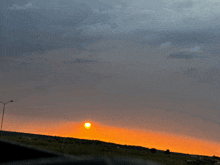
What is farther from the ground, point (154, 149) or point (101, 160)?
point (154, 149)

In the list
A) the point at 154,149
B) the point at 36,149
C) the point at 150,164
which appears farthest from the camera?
the point at 154,149

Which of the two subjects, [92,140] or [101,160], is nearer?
[101,160]

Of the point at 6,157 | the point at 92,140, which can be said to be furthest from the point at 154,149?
the point at 6,157

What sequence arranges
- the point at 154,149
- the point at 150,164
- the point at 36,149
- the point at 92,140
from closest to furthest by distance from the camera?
the point at 150,164 → the point at 36,149 → the point at 154,149 → the point at 92,140

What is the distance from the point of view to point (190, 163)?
2670cm

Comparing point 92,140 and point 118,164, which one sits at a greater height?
point 92,140

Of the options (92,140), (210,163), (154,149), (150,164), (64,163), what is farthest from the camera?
(92,140)

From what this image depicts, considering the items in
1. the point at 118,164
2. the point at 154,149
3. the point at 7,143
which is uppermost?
the point at 154,149

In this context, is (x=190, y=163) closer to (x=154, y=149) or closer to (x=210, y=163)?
(x=210, y=163)

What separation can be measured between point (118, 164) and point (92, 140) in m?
53.5

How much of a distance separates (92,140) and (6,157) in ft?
173

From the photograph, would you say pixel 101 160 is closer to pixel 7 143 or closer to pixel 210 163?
pixel 7 143

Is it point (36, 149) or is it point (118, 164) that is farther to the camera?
point (36, 149)

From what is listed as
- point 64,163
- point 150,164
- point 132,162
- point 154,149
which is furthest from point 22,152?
point 154,149
